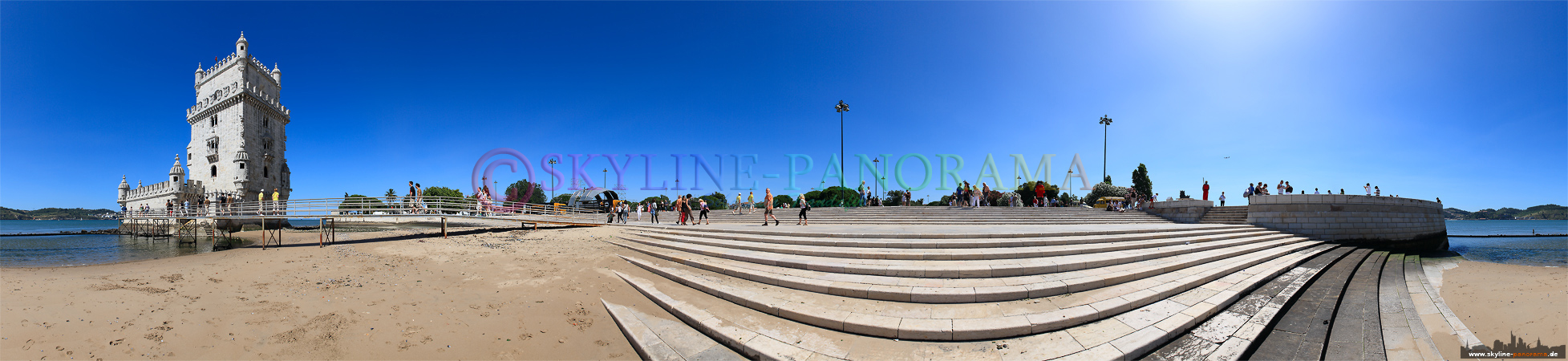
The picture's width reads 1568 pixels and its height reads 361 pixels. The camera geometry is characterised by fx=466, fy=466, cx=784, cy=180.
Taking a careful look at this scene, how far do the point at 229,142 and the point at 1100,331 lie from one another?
61152 mm

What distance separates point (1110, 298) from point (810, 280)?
352 centimetres

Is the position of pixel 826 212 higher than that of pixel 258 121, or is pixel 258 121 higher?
Answer: pixel 258 121

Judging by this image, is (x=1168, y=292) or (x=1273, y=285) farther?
(x=1273, y=285)

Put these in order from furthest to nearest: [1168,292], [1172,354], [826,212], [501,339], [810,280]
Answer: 1. [826,212]
2. [810,280]
3. [1168,292]
4. [501,339]
5. [1172,354]

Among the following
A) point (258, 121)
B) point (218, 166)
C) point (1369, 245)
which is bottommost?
point (1369, 245)

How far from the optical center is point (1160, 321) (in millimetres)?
4754

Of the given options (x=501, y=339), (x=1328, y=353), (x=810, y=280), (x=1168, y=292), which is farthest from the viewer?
(x=810, y=280)

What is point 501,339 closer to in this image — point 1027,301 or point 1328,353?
point 1027,301

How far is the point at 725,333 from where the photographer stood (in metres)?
4.62

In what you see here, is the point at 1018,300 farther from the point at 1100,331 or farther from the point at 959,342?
the point at 959,342

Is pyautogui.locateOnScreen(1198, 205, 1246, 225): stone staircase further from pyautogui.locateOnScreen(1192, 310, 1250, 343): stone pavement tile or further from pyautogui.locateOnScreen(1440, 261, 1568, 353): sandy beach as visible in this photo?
pyautogui.locateOnScreen(1192, 310, 1250, 343): stone pavement tile

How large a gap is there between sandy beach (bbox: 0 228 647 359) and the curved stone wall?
62.6 feet

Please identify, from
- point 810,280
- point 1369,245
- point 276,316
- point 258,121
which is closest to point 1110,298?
point 810,280

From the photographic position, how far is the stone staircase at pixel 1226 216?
15141 mm
